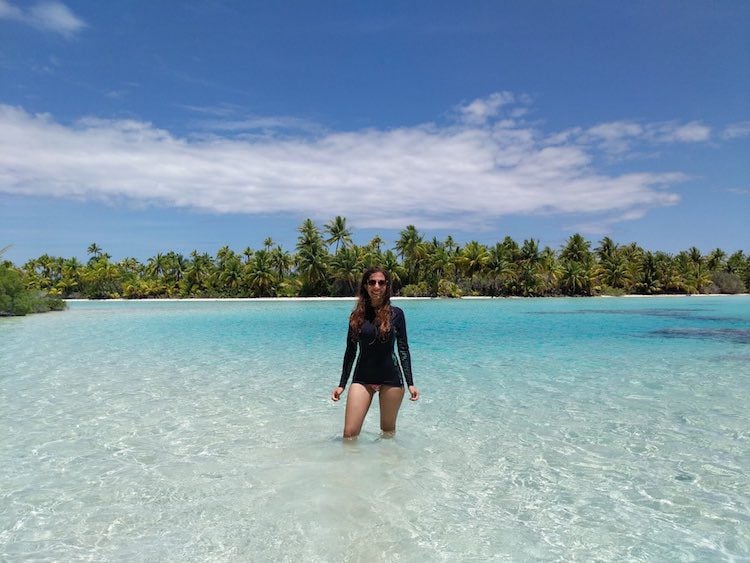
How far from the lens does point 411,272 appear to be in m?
71.7

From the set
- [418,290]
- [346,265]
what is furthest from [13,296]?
[418,290]

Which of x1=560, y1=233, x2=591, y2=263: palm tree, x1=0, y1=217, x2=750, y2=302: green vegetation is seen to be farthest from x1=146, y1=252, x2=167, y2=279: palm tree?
x1=560, y1=233, x2=591, y2=263: palm tree

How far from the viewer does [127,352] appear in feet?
54.8

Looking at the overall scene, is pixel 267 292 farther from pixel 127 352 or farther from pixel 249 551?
pixel 249 551

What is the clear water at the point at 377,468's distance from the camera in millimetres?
4199

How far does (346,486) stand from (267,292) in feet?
224

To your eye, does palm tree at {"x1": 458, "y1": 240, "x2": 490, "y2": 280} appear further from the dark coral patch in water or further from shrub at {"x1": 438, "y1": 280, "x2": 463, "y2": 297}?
the dark coral patch in water

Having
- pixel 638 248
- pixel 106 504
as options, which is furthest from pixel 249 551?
pixel 638 248

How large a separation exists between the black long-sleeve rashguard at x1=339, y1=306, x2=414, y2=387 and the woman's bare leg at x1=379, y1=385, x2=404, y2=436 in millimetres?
89

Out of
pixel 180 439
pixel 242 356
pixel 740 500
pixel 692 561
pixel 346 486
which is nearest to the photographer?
pixel 692 561

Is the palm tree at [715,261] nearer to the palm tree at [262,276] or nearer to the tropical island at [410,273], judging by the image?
the tropical island at [410,273]

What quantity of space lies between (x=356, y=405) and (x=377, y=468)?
0.71m

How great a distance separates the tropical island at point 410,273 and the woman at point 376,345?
6092 centimetres

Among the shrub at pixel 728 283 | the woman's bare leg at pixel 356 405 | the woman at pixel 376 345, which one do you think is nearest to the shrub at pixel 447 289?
the shrub at pixel 728 283
